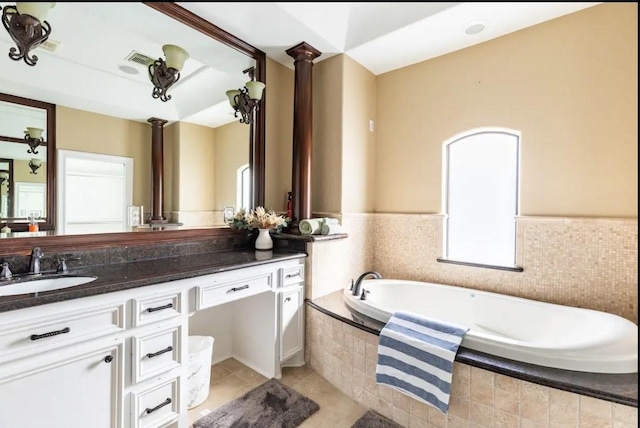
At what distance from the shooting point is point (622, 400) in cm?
109

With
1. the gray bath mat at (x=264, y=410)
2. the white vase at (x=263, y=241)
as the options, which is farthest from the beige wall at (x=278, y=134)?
the gray bath mat at (x=264, y=410)

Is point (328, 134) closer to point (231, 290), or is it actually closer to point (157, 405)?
point (231, 290)

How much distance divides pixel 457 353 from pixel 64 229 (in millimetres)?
2184

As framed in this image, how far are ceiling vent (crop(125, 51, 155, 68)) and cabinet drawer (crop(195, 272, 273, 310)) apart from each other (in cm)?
149

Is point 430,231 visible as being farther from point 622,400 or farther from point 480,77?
point 622,400

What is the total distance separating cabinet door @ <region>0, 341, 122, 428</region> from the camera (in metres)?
1.13

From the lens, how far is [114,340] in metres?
1.34

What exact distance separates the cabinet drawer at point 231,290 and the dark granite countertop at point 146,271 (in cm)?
10

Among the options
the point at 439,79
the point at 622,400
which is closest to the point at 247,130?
the point at 439,79

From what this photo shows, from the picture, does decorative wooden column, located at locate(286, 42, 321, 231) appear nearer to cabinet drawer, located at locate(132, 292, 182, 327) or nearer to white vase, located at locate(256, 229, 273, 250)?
white vase, located at locate(256, 229, 273, 250)

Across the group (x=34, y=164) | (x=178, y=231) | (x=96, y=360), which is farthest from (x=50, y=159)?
(x=96, y=360)

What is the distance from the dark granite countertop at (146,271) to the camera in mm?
1159

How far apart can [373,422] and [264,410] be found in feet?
2.10

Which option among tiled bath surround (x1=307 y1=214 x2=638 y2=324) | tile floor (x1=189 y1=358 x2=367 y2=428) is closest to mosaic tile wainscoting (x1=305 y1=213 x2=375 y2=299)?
tiled bath surround (x1=307 y1=214 x2=638 y2=324)
